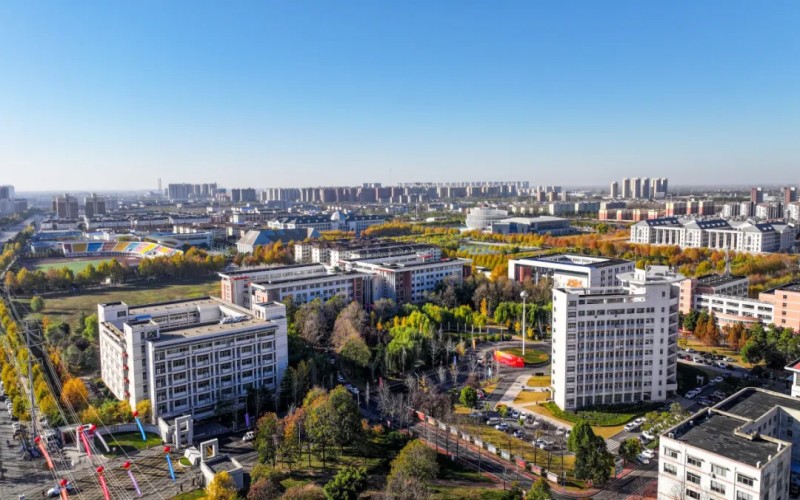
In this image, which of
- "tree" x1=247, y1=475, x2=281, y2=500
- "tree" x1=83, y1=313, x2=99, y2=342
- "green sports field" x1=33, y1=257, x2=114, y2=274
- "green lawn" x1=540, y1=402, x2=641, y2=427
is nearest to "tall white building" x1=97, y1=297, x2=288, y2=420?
"tree" x1=83, y1=313, x2=99, y2=342

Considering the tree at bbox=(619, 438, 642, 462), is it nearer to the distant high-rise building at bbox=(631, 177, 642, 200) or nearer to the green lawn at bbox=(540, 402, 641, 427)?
the green lawn at bbox=(540, 402, 641, 427)

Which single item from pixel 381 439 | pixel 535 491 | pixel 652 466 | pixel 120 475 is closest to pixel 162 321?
pixel 120 475

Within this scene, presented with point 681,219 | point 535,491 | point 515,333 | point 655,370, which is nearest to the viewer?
point 535,491

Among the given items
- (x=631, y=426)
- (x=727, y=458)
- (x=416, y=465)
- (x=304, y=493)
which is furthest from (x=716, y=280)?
(x=304, y=493)

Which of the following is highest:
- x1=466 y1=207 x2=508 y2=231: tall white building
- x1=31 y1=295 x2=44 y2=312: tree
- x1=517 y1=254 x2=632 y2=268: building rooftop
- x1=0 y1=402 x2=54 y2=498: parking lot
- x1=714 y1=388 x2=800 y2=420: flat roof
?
x1=466 y1=207 x2=508 y2=231: tall white building

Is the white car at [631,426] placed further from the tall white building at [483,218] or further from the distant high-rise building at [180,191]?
the distant high-rise building at [180,191]

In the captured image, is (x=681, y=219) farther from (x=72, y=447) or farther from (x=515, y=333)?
(x=72, y=447)

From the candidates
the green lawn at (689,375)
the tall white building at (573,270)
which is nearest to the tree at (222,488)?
the green lawn at (689,375)
